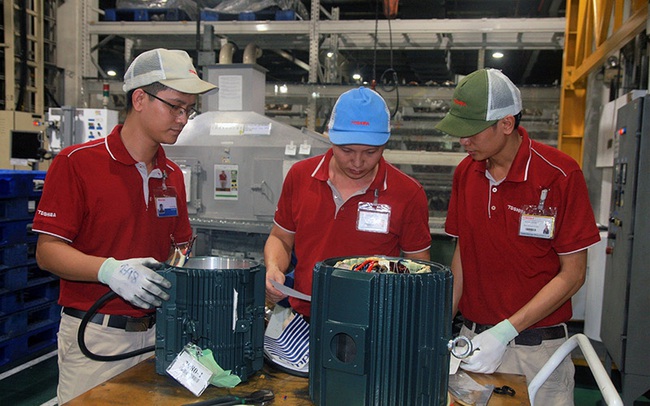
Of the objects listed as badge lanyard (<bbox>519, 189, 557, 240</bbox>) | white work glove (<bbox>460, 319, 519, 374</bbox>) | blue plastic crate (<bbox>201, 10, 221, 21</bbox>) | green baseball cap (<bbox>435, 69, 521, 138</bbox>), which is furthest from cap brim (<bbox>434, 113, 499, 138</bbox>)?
blue plastic crate (<bbox>201, 10, 221, 21</bbox>)

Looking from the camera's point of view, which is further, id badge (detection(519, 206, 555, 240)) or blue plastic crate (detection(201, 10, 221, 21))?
blue plastic crate (detection(201, 10, 221, 21))

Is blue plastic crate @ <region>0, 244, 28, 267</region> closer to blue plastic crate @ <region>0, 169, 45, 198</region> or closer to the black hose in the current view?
blue plastic crate @ <region>0, 169, 45, 198</region>

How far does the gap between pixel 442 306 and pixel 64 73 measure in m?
6.04

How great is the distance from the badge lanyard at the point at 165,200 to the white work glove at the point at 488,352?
998mm

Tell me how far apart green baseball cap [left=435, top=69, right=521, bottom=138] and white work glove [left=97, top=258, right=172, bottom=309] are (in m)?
0.92

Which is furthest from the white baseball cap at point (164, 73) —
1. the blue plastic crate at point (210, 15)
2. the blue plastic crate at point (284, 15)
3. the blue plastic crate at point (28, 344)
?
A: the blue plastic crate at point (210, 15)

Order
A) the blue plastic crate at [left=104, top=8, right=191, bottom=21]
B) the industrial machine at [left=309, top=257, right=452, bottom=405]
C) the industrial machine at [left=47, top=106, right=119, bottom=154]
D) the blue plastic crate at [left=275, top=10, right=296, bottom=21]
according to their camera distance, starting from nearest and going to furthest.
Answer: the industrial machine at [left=309, top=257, right=452, bottom=405], the industrial machine at [left=47, top=106, right=119, bottom=154], the blue plastic crate at [left=275, top=10, right=296, bottom=21], the blue plastic crate at [left=104, top=8, right=191, bottom=21]

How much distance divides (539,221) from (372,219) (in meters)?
0.48

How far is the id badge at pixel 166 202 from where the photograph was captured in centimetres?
173

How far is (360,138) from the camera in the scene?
157 cm

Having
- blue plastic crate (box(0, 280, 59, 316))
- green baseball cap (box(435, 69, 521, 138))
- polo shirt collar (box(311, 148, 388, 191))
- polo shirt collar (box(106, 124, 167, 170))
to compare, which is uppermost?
green baseball cap (box(435, 69, 521, 138))

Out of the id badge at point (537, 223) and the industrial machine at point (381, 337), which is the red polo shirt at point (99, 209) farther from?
the id badge at point (537, 223)

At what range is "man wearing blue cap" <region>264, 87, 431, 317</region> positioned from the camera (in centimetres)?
159

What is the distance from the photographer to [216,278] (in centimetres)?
117
